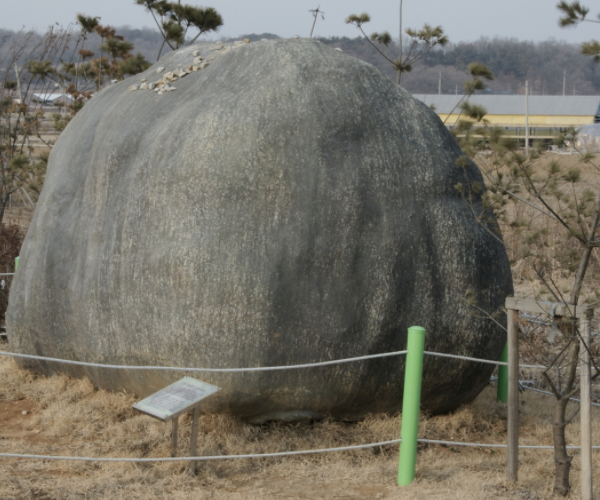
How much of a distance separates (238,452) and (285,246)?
1.15m

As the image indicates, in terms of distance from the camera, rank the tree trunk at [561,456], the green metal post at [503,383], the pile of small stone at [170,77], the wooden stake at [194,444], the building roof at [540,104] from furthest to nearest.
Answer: the building roof at [540,104] → the green metal post at [503,383] → the pile of small stone at [170,77] → the wooden stake at [194,444] → the tree trunk at [561,456]

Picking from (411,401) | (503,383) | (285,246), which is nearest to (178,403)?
(285,246)

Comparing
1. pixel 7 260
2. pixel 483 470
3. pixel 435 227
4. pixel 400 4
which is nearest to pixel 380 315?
pixel 435 227

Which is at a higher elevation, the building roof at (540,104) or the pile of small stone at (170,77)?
the building roof at (540,104)

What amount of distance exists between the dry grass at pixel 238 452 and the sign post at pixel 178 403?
0.18 meters

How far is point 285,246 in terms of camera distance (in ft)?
12.4

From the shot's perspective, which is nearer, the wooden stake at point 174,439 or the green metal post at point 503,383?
the wooden stake at point 174,439

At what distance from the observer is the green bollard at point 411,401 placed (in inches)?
132

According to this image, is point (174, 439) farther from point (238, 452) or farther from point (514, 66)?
point (514, 66)

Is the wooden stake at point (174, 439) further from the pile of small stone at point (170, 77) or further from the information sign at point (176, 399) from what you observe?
the pile of small stone at point (170, 77)

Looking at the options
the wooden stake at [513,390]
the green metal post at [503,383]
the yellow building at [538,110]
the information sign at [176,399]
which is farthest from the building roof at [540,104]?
the information sign at [176,399]

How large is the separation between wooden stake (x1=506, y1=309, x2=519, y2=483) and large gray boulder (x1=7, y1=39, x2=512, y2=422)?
28.5 inches

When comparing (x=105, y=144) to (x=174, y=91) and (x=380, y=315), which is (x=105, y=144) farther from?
(x=380, y=315)

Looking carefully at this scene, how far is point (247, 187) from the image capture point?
3830mm
